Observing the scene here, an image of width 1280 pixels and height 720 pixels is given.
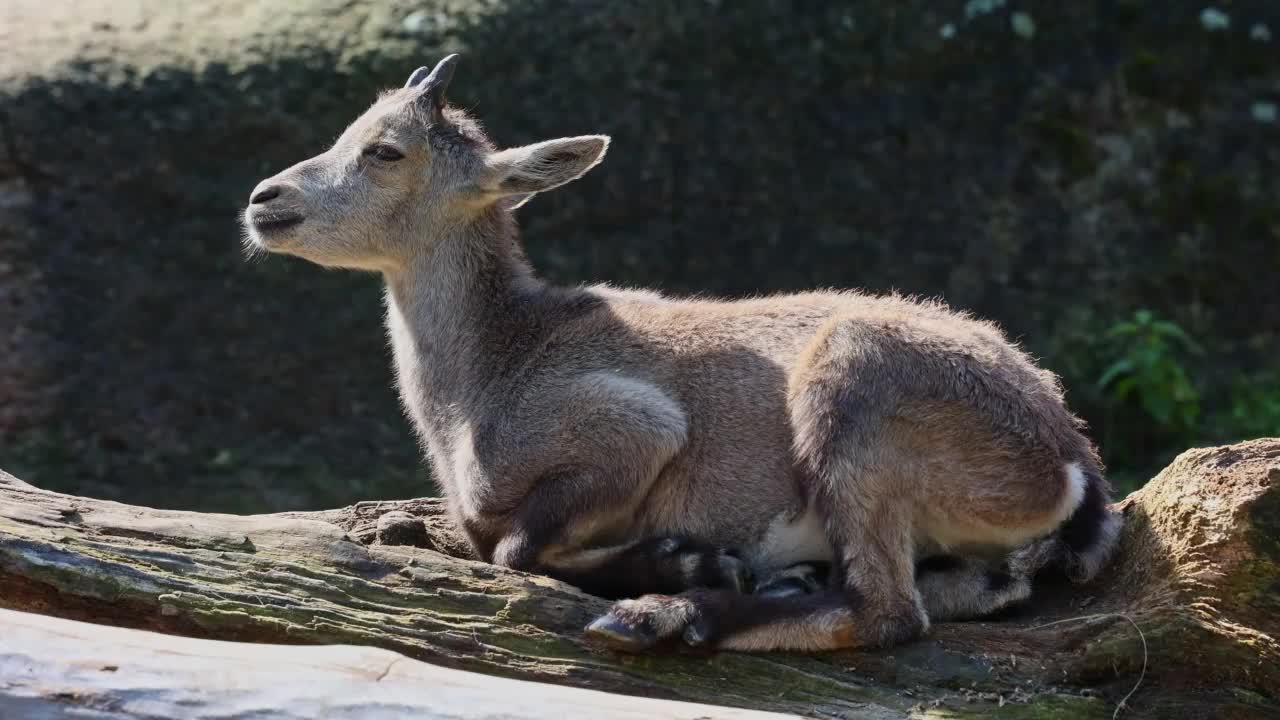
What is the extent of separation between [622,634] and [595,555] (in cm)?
79

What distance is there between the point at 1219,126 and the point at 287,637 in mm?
9457

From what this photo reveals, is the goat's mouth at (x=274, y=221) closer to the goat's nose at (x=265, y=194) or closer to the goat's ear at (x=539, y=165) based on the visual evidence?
the goat's nose at (x=265, y=194)

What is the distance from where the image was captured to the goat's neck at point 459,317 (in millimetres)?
7102

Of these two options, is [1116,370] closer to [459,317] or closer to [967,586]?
[967,586]

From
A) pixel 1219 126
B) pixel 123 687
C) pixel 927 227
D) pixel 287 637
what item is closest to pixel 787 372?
pixel 287 637

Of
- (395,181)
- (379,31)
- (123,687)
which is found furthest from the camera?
(379,31)

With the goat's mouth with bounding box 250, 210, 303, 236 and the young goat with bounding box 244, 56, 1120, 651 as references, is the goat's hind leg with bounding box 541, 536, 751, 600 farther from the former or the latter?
the goat's mouth with bounding box 250, 210, 303, 236

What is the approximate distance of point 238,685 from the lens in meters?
4.67

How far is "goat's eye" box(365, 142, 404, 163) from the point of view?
7.30 meters

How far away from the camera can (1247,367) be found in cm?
1184

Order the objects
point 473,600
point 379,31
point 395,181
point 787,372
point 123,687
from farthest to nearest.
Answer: point 379,31
point 395,181
point 787,372
point 473,600
point 123,687

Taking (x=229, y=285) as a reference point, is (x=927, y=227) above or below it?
above

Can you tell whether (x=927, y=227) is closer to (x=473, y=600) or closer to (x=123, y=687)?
(x=473, y=600)

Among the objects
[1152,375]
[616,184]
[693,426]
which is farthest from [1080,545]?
[616,184]
